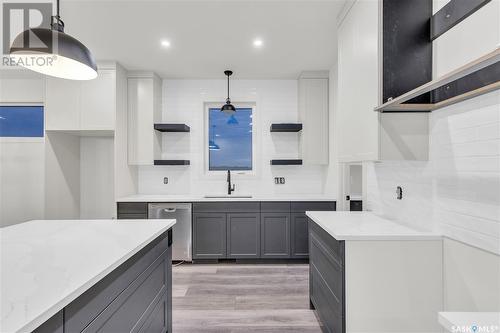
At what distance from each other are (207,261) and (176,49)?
2869 millimetres

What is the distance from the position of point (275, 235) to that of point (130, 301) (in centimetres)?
256

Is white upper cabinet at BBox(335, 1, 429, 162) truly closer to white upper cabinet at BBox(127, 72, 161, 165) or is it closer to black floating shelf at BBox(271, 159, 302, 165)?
black floating shelf at BBox(271, 159, 302, 165)

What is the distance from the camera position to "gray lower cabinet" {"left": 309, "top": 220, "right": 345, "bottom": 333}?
1.65 m

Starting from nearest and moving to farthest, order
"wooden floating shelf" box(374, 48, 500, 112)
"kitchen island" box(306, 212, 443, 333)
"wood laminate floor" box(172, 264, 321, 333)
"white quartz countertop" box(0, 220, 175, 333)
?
1. "white quartz countertop" box(0, 220, 175, 333)
2. "wooden floating shelf" box(374, 48, 500, 112)
3. "kitchen island" box(306, 212, 443, 333)
4. "wood laminate floor" box(172, 264, 321, 333)

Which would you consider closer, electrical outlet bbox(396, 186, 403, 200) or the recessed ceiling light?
electrical outlet bbox(396, 186, 403, 200)

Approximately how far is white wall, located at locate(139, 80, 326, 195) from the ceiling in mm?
397

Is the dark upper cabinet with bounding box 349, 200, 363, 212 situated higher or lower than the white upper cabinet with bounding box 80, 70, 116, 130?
lower

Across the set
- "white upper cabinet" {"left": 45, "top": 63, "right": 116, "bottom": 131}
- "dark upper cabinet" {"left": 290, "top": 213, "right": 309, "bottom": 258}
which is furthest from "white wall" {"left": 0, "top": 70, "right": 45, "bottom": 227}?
"dark upper cabinet" {"left": 290, "top": 213, "right": 309, "bottom": 258}

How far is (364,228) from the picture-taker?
5.96 ft

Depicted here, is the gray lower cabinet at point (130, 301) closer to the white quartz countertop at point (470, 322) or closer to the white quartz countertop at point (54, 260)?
the white quartz countertop at point (54, 260)

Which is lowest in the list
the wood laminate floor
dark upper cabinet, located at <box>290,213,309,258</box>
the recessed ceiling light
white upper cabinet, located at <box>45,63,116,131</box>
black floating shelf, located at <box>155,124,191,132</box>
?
the wood laminate floor

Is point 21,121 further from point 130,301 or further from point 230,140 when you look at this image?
point 130,301

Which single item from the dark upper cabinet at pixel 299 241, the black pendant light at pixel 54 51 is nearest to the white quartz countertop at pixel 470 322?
the black pendant light at pixel 54 51

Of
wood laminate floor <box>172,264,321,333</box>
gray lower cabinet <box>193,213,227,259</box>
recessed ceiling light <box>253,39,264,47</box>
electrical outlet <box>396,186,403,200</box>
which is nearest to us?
electrical outlet <box>396,186,403,200</box>
